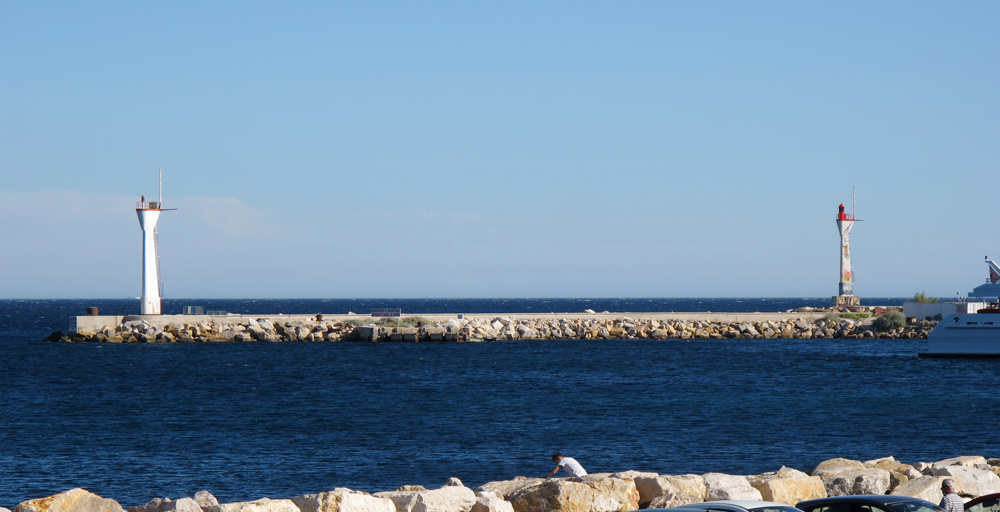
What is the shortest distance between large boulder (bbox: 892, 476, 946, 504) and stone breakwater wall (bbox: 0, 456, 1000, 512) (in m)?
0.01

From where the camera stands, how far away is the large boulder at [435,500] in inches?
500

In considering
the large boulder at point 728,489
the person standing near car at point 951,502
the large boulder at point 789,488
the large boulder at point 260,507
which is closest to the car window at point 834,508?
the person standing near car at point 951,502

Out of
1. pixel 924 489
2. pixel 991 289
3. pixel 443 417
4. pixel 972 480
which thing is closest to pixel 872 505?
pixel 924 489

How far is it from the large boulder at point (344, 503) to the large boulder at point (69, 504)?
254cm

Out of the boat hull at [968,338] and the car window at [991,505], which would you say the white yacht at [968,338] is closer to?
the boat hull at [968,338]

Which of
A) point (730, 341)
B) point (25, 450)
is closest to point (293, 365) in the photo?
point (25, 450)

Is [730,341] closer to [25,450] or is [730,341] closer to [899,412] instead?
[899,412]

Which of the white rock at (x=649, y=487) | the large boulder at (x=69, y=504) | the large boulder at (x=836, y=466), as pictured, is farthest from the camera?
the large boulder at (x=836, y=466)

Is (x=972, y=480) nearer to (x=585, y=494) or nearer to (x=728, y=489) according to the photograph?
(x=728, y=489)

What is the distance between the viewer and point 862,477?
14.3m

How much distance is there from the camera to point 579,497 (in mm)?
12758

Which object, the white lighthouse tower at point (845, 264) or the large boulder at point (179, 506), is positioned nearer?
the large boulder at point (179, 506)

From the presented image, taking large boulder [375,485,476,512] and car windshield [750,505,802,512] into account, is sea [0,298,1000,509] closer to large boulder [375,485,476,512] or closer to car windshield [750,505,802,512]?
large boulder [375,485,476,512]

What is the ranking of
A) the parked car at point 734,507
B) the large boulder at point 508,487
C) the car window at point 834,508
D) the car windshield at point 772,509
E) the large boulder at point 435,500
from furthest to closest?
the large boulder at point 508,487, the large boulder at point 435,500, the car window at point 834,508, the car windshield at point 772,509, the parked car at point 734,507
